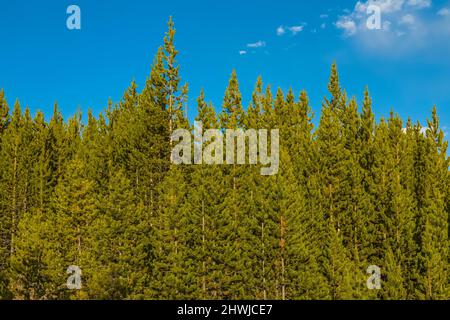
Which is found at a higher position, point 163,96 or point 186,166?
point 163,96

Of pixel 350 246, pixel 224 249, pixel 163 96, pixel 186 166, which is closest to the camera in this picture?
pixel 224 249

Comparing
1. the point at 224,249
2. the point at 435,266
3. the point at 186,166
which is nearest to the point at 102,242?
the point at 224,249

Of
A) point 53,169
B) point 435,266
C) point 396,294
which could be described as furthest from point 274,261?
point 53,169

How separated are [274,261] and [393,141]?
21.9 metres

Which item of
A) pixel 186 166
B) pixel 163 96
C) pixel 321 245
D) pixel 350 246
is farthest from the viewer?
pixel 163 96

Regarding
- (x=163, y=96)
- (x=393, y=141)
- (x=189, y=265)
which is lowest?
(x=189, y=265)

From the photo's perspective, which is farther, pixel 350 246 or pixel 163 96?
pixel 163 96

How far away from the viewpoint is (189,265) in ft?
112

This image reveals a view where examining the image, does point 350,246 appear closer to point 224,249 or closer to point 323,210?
point 323,210

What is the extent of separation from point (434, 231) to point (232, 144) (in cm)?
2170

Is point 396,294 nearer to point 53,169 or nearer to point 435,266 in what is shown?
point 435,266

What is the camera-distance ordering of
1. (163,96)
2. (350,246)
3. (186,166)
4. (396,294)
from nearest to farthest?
1. (396,294)
2. (350,246)
3. (186,166)
4. (163,96)

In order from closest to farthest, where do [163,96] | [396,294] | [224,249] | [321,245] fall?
[396,294]
[224,249]
[321,245]
[163,96]

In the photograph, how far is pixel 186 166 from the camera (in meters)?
44.4
